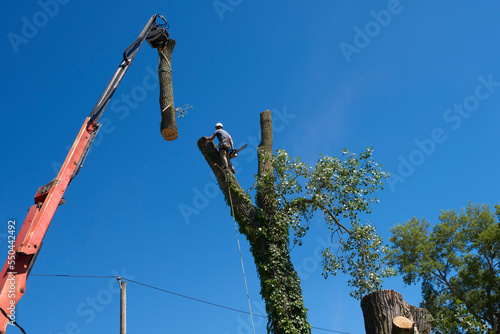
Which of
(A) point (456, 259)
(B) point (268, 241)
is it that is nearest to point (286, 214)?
(B) point (268, 241)

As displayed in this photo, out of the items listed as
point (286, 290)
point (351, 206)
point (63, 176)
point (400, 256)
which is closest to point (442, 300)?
point (400, 256)

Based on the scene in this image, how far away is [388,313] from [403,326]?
33cm

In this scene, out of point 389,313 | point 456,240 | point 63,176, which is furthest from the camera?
point 456,240

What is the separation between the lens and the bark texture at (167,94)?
352 inches

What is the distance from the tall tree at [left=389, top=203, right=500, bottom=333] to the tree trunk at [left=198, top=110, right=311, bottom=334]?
44.1ft

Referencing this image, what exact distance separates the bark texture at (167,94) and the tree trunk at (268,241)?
193 cm

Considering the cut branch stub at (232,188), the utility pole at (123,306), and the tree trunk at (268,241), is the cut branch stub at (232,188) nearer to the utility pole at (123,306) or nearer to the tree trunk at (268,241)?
the tree trunk at (268,241)

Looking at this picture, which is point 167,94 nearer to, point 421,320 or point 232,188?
point 232,188

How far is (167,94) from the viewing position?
9.07 meters

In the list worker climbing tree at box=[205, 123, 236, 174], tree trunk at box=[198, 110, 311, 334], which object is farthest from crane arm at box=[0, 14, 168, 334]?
tree trunk at box=[198, 110, 311, 334]

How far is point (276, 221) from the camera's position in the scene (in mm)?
10070

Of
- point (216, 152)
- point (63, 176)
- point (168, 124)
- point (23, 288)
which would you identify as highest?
point (216, 152)

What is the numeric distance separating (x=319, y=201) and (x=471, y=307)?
13809 millimetres

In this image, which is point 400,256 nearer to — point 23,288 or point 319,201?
point 319,201
